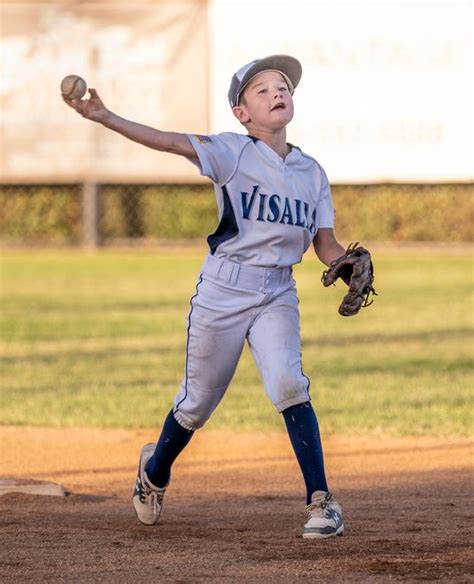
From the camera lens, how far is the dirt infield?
434 cm

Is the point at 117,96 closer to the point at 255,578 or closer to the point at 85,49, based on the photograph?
the point at 85,49

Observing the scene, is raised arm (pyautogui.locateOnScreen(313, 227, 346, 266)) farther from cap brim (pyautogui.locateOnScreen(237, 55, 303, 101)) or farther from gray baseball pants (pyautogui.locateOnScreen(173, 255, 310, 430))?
cap brim (pyautogui.locateOnScreen(237, 55, 303, 101))

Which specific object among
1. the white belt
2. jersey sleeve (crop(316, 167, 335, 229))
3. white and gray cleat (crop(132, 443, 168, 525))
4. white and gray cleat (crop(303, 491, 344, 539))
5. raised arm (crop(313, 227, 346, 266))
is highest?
jersey sleeve (crop(316, 167, 335, 229))

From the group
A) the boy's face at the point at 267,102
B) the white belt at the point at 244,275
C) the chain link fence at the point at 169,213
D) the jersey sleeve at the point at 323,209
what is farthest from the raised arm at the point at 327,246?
the chain link fence at the point at 169,213

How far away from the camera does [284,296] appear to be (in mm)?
5051

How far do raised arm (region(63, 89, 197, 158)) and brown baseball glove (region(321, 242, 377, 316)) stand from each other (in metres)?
0.69

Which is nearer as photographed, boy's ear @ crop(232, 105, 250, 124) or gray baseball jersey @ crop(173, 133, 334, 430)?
gray baseball jersey @ crop(173, 133, 334, 430)

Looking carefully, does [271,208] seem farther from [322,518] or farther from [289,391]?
[322,518]

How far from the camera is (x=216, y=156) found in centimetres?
489

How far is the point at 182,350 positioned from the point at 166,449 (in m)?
7.04

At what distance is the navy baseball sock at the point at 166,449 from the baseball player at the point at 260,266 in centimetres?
11

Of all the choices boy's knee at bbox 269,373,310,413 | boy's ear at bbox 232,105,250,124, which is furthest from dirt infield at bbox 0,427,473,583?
boy's ear at bbox 232,105,250,124

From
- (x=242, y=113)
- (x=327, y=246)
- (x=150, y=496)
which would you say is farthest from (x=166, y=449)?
(x=242, y=113)

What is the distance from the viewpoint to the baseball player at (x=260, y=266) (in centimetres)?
493
